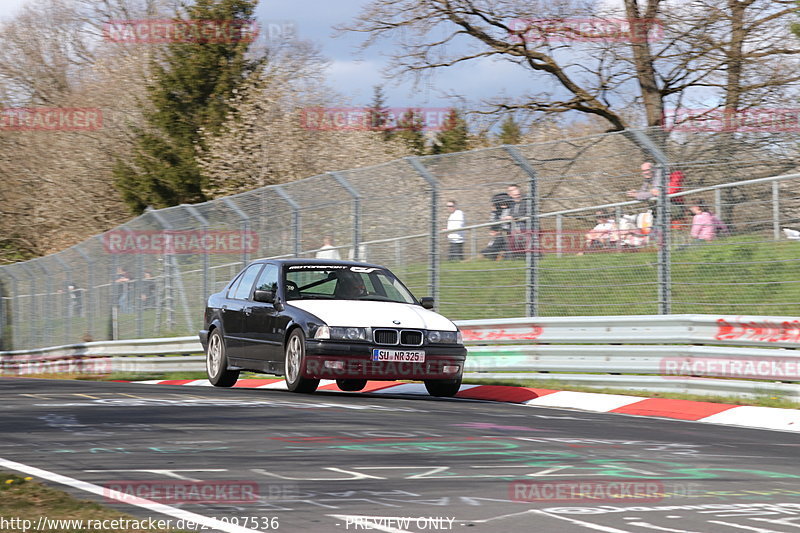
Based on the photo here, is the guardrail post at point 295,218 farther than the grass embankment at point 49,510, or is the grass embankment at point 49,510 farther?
the guardrail post at point 295,218

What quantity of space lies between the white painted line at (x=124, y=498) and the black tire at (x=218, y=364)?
8066mm

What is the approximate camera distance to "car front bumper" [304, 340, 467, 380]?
39.9 feet

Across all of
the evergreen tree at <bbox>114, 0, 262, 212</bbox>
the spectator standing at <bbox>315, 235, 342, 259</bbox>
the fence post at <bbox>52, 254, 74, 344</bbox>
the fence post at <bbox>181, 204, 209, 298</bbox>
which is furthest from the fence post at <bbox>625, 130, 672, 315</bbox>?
the evergreen tree at <bbox>114, 0, 262, 212</bbox>

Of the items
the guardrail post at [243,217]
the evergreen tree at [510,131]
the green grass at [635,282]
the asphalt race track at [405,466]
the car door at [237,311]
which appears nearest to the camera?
the asphalt race track at [405,466]

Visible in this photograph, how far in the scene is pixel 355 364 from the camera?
12.2 metres

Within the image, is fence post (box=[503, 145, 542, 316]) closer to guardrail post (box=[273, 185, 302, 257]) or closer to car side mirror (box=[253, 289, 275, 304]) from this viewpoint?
car side mirror (box=[253, 289, 275, 304])

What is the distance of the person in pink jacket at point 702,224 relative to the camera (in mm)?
12688

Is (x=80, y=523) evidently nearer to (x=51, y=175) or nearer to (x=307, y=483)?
(x=307, y=483)

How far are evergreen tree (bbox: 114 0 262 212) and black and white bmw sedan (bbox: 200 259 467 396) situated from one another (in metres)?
32.6

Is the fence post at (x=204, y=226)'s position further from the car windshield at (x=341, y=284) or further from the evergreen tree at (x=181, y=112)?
the evergreen tree at (x=181, y=112)

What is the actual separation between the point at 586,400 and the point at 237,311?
14.5 ft

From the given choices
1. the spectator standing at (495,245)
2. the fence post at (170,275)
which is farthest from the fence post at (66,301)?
the spectator standing at (495,245)

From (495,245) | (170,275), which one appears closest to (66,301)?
(170,275)

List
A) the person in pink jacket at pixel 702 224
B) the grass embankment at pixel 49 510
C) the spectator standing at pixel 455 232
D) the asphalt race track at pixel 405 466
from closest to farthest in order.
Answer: the grass embankment at pixel 49 510, the asphalt race track at pixel 405 466, the person in pink jacket at pixel 702 224, the spectator standing at pixel 455 232
